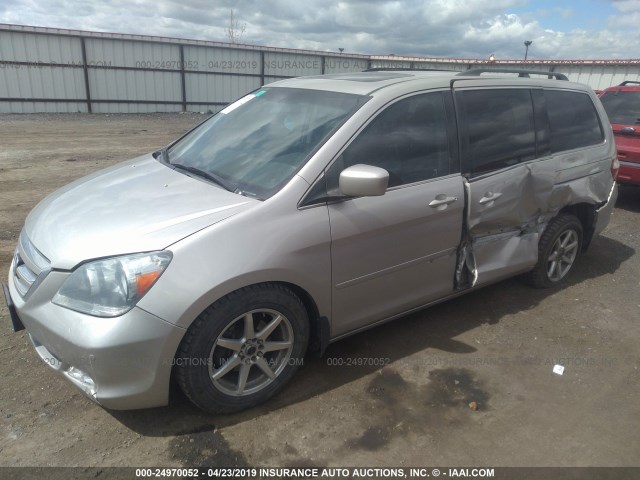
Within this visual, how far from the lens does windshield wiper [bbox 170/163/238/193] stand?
2908mm

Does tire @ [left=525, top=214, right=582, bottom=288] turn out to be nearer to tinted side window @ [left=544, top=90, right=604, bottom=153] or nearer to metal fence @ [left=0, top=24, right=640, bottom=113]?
tinted side window @ [left=544, top=90, right=604, bottom=153]

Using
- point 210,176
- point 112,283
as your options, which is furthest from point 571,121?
point 112,283

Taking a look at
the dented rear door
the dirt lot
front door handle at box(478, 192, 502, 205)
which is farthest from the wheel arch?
front door handle at box(478, 192, 502, 205)

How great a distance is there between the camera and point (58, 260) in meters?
2.48

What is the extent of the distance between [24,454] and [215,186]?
171 cm

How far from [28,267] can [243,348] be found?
1.26 metres

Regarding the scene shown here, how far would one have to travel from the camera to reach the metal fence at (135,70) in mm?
16984

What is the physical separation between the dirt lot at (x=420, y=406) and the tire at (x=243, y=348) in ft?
0.54

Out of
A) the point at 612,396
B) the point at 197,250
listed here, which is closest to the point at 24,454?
the point at 197,250

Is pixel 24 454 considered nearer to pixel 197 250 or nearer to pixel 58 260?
pixel 58 260

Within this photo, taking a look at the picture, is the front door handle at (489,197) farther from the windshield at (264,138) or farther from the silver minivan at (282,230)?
the windshield at (264,138)

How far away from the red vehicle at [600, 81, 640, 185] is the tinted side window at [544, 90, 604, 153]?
3.12 meters

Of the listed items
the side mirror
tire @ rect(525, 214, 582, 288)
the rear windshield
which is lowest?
tire @ rect(525, 214, 582, 288)

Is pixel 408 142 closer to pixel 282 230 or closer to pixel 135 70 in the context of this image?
pixel 282 230
